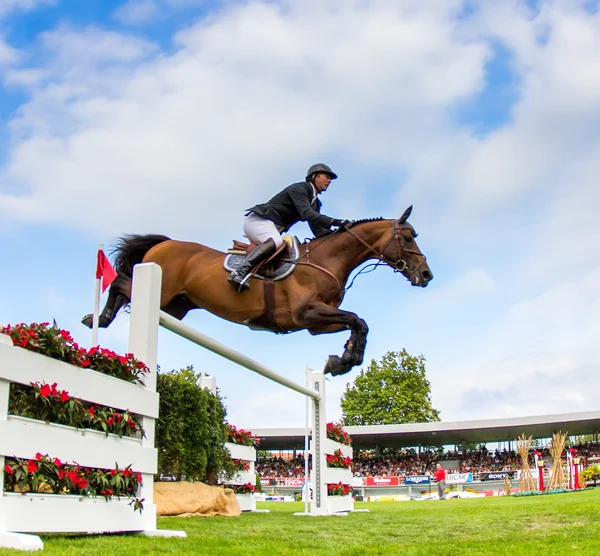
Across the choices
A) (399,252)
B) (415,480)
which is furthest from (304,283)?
(415,480)

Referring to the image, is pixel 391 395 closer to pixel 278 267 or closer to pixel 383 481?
pixel 383 481

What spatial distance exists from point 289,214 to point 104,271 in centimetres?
208

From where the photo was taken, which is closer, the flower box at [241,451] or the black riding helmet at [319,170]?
the black riding helmet at [319,170]

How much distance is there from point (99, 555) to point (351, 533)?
2.80m

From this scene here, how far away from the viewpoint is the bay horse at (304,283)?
646cm

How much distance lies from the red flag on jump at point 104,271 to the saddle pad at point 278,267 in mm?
1271

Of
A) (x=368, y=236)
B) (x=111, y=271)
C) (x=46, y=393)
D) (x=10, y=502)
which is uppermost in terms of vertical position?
(x=368, y=236)

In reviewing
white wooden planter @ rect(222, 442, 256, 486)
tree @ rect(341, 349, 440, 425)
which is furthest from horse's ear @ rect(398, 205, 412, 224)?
tree @ rect(341, 349, 440, 425)

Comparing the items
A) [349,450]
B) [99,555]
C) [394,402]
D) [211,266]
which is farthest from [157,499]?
[394,402]

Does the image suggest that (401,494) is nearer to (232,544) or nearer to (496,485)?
(496,485)

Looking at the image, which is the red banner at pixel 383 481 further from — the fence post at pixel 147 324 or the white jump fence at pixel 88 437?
the fence post at pixel 147 324

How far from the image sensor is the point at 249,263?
21.6 ft

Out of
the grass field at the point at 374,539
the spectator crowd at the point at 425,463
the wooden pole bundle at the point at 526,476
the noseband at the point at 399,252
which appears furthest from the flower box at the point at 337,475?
the spectator crowd at the point at 425,463

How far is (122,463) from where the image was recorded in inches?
187
